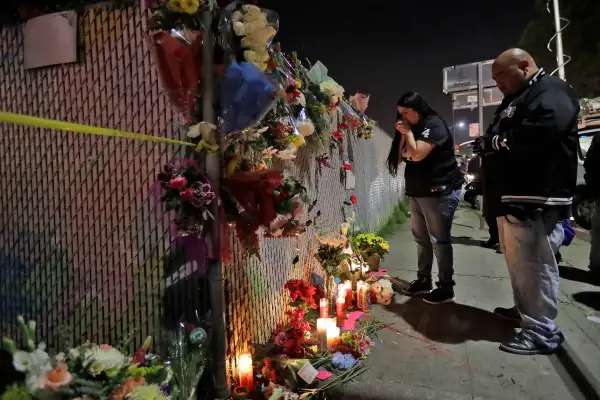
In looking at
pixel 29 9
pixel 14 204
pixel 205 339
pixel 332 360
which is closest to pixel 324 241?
pixel 332 360

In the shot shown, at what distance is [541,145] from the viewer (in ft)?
9.26

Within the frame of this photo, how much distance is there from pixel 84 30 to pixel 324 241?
2.56 metres

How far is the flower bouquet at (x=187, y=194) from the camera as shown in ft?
6.45

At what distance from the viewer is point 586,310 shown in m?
3.89

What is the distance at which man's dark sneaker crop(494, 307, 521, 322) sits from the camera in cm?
362

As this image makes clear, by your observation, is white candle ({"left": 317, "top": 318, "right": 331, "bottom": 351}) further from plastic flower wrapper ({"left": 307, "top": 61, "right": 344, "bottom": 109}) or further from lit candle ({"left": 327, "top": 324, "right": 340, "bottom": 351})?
plastic flower wrapper ({"left": 307, "top": 61, "right": 344, "bottom": 109})

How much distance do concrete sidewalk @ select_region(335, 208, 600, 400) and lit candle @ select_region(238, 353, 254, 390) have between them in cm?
58

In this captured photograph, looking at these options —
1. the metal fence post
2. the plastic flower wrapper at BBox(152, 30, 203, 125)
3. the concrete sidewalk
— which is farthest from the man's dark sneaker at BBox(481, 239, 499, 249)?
the plastic flower wrapper at BBox(152, 30, 203, 125)

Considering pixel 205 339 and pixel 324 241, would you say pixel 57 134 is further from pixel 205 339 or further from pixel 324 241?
pixel 324 241

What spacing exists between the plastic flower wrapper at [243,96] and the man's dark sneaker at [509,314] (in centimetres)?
301

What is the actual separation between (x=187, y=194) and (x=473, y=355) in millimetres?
2475

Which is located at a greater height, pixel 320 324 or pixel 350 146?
pixel 350 146

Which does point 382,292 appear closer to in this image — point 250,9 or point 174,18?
point 250,9

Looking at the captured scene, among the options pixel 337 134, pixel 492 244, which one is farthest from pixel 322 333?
pixel 492 244
